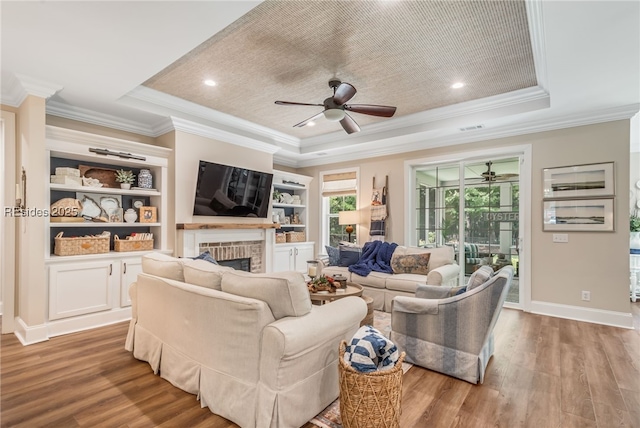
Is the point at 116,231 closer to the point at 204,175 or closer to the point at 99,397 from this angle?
the point at 204,175

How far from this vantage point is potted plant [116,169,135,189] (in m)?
4.19

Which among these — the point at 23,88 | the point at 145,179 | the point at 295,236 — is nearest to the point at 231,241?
the point at 145,179

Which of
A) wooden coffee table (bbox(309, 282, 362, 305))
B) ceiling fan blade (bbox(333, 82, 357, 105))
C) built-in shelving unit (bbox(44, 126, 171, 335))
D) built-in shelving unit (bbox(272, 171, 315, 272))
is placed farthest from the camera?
built-in shelving unit (bbox(272, 171, 315, 272))

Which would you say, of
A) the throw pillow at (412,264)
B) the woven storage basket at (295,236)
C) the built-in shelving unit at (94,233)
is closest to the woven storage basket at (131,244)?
the built-in shelving unit at (94,233)

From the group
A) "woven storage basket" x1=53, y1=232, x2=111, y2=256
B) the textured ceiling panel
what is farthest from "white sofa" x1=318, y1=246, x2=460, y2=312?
"woven storage basket" x1=53, y1=232, x2=111, y2=256

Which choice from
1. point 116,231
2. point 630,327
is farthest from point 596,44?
point 116,231

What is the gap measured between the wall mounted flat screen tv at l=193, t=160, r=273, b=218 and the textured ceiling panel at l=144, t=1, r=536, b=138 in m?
0.98

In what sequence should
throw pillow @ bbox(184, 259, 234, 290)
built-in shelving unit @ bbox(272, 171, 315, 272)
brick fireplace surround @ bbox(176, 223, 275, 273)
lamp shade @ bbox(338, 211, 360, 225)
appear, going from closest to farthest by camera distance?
1. throw pillow @ bbox(184, 259, 234, 290)
2. brick fireplace surround @ bbox(176, 223, 275, 273)
3. lamp shade @ bbox(338, 211, 360, 225)
4. built-in shelving unit @ bbox(272, 171, 315, 272)

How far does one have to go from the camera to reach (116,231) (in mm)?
4348

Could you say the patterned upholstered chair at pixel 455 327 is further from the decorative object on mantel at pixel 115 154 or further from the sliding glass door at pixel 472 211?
the decorative object on mantel at pixel 115 154

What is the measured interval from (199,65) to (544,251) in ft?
16.1

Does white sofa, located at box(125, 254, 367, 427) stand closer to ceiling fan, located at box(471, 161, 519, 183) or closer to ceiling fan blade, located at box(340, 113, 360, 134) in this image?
ceiling fan blade, located at box(340, 113, 360, 134)

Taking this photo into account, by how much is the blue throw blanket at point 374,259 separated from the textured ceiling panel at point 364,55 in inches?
82.4

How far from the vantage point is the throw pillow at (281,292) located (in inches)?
73.4
